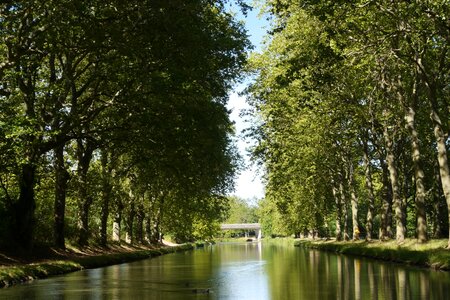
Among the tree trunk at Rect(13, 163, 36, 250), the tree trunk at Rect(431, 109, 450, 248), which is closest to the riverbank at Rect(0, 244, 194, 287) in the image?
the tree trunk at Rect(13, 163, 36, 250)

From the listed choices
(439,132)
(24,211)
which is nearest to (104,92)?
(24,211)

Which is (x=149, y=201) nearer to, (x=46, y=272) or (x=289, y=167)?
(x=289, y=167)

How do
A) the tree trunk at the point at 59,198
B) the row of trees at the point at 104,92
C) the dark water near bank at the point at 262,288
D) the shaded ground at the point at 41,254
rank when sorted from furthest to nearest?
the tree trunk at the point at 59,198, the shaded ground at the point at 41,254, the row of trees at the point at 104,92, the dark water near bank at the point at 262,288

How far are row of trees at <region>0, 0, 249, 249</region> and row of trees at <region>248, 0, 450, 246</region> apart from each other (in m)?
3.72

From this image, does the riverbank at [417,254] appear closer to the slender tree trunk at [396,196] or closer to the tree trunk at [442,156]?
the slender tree trunk at [396,196]

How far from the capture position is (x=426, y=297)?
13.7 metres

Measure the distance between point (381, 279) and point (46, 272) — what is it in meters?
14.8

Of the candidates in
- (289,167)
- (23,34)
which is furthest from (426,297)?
(289,167)

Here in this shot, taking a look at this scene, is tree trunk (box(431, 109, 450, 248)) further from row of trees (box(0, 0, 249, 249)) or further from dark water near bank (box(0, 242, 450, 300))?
row of trees (box(0, 0, 249, 249))

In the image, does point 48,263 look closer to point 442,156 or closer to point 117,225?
point 442,156

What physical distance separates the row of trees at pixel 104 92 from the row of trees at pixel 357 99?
3719 millimetres

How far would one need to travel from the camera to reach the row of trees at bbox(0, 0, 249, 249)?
20.1 m

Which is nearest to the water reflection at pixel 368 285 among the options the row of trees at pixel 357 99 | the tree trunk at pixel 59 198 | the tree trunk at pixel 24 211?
the row of trees at pixel 357 99

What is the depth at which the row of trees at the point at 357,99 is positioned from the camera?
2341 centimetres
